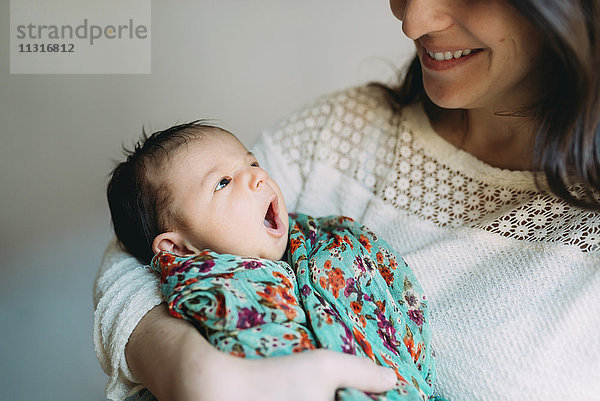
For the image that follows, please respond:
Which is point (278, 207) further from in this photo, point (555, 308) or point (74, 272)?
point (74, 272)

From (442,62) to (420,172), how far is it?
28 centimetres

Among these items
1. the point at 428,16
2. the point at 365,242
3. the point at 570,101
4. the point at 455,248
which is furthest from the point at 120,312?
the point at 570,101

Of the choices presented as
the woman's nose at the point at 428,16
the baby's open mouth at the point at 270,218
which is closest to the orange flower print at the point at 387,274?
the baby's open mouth at the point at 270,218

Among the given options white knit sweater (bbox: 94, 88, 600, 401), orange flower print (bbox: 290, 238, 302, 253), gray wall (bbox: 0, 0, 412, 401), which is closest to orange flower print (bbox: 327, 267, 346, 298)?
orange flower print (bbox: 290, 238, 302, 253)

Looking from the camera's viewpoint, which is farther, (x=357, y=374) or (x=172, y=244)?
(x=172, y=244)

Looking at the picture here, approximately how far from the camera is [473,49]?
1135 mm

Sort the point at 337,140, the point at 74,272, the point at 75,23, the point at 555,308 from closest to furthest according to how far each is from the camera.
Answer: the point at 555,308 → the point at 337,140 → the point at 75,23 → the point at 74,272

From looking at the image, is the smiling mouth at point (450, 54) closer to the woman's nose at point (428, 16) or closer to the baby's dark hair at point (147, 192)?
the woman's nose at point (428, 16)

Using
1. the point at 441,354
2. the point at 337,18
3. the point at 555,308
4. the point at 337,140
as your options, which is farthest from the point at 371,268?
the point at 337,18

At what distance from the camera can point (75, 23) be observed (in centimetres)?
211

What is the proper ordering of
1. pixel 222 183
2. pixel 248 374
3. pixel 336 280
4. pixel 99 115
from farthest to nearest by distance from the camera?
pixel 99 115, pixel 222 183, pixel 336 280, pixel 248 374

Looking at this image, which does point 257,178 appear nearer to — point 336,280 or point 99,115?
point 336,280

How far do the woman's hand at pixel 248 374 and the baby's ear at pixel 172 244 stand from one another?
256 mm

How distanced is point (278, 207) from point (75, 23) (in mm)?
1359
